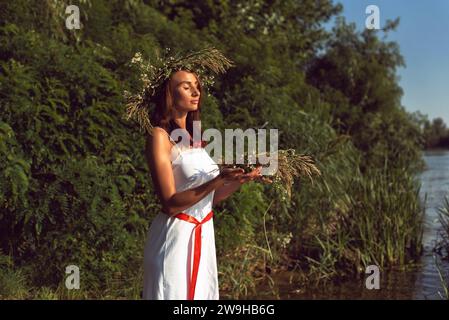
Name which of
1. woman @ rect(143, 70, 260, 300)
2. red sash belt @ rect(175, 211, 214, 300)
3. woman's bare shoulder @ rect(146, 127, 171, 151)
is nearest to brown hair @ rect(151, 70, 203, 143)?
woman @ rect(143, 70, 260, 300)

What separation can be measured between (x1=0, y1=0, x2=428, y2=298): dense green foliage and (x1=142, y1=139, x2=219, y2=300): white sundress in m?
2.91

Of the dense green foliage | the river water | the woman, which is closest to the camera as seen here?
the woman

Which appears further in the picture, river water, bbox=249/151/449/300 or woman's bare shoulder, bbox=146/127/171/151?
river water, bbox=249/151/449/300

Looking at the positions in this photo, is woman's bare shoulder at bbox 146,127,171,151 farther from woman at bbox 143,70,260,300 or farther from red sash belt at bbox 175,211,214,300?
red sash belt at bbox 175,211,214,300

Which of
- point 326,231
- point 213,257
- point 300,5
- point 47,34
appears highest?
point 300,5

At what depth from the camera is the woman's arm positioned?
315cm

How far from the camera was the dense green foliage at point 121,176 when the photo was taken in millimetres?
7062

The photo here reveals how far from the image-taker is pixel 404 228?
9.62 meters

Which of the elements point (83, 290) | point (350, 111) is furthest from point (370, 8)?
point (350, 111)

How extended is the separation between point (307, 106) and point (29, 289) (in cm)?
656

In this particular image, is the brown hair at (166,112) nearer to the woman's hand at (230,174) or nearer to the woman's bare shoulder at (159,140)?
the woman's bare shoulder at (159,140)

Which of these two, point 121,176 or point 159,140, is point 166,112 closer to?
point 159,140

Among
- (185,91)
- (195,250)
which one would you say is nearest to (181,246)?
(195,250)

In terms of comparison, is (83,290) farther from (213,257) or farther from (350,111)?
(350,111)
